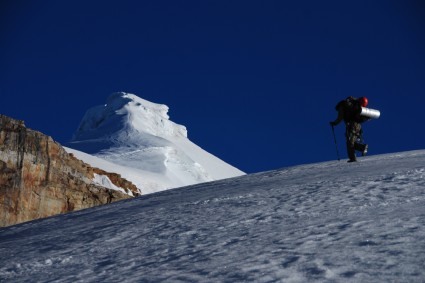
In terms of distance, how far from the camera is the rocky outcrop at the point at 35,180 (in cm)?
3733

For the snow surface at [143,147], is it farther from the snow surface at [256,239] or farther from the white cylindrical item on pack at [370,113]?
the snow surface at [256,239]

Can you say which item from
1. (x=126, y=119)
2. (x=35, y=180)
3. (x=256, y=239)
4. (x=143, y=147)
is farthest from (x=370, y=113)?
(x=126, y=119)

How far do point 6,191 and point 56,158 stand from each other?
5.42 metres

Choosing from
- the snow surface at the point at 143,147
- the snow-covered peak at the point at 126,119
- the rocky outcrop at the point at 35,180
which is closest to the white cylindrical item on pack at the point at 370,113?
the rocky outcrop at the point at 35,180

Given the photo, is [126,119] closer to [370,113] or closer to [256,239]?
[370,113]

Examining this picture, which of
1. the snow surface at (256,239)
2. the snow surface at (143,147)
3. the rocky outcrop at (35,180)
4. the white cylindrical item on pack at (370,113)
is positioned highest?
the snow surface at (143,147)

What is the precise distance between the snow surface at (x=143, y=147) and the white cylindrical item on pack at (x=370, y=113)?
172 feet

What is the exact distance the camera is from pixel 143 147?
299 feet

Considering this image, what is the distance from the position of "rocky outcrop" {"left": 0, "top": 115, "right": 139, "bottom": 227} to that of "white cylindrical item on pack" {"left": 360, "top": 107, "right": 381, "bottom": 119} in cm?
2907

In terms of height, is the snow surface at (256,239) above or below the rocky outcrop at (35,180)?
below

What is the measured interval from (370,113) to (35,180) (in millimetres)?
31426

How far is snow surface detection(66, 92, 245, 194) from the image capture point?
7131 centimetres

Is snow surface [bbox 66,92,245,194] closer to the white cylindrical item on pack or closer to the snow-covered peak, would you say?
the snow-covered peak

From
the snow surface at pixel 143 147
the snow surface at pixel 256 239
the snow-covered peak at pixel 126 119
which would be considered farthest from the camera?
the snow-covered peak at pixel 126 119
